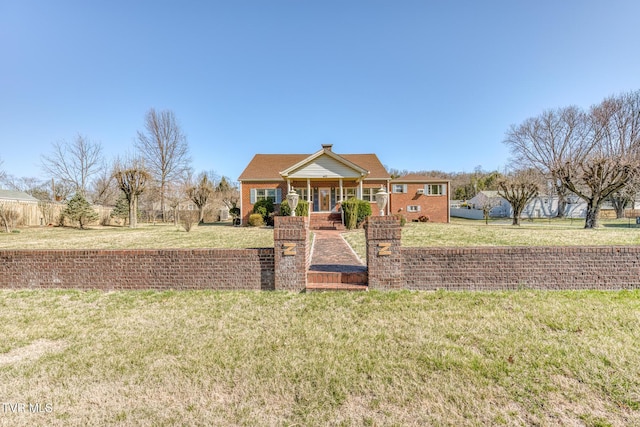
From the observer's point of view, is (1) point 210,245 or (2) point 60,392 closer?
(2) point 60,392

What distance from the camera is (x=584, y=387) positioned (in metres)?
2.59

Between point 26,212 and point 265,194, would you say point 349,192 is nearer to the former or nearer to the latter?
point 265,194

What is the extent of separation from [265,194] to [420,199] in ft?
44.7

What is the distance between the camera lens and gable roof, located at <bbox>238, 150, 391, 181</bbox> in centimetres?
2161

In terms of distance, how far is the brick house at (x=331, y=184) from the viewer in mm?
18891

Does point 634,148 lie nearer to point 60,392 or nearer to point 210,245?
point 210,245

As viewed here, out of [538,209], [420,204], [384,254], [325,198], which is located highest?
[325,198]

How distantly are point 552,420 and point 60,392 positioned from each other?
437cm

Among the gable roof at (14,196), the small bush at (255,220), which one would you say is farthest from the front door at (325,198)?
the gable roof at (14,196)

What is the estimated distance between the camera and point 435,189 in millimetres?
24219

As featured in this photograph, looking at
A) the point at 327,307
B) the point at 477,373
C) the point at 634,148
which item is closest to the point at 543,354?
the point at 477,373

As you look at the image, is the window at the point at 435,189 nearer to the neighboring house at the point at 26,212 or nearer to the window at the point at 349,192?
the window at the point at 349,192

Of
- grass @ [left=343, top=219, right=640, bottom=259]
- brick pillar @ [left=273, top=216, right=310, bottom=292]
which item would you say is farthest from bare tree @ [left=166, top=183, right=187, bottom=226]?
brick pillar @ [left=273, top=216, right=310, bottom=292]

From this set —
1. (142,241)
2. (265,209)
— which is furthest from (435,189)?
(142,241)
